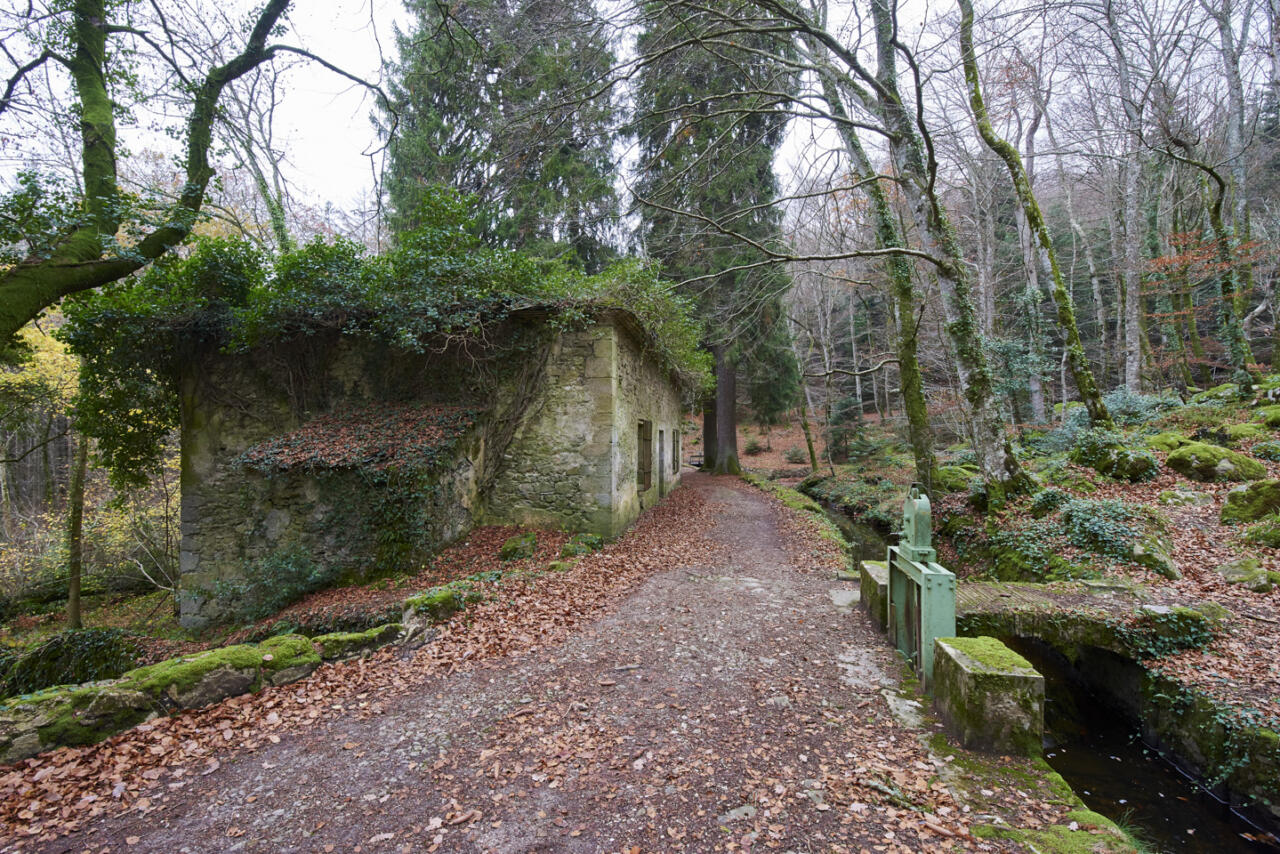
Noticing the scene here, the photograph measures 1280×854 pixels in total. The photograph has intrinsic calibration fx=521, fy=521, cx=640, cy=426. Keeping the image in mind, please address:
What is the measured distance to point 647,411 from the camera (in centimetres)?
1073

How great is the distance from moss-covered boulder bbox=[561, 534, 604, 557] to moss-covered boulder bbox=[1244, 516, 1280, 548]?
7347 mm

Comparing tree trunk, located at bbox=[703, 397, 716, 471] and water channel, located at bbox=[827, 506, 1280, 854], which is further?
tree trunk, located at bbox=[703, 397, 716, 471]

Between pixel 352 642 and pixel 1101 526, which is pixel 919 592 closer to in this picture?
pixel 1101 526

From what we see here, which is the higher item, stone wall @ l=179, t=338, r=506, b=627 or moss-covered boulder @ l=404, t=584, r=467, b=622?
A: stone wall @ l=179, t=338, r=506, b=627

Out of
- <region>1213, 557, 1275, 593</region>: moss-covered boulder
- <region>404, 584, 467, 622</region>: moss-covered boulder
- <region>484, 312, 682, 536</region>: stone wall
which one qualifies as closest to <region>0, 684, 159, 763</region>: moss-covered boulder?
<region>404, 584, 467, 622</region>: moss-covered boulder

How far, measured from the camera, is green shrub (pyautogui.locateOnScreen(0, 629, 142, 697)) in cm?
465

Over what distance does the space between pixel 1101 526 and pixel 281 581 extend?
9993 millimetres

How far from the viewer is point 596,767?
2693mm

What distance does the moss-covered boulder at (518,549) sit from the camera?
696 centimetres

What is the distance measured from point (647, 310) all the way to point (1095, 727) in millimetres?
6977

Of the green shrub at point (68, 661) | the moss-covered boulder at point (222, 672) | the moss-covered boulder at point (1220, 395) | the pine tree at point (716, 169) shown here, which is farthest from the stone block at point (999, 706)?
the moss-covered boulder at point (1220, 395)

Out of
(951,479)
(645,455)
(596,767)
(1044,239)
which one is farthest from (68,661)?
(1044,239)

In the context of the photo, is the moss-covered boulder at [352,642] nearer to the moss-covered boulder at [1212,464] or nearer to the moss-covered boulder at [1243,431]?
the moss-covered boulder at [1212,464]

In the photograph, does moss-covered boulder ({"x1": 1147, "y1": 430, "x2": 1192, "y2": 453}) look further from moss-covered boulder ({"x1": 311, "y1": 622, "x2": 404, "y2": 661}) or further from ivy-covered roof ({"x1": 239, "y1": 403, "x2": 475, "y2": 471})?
moss-covered boulder ({"x1": 311, "y1": 622, "x2": 404, "y2": 661})
